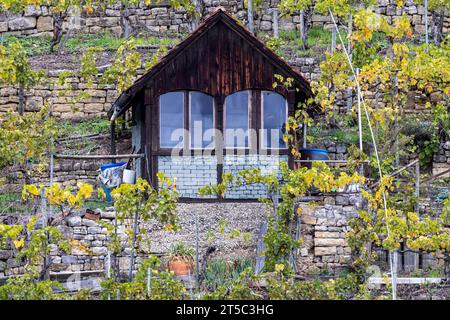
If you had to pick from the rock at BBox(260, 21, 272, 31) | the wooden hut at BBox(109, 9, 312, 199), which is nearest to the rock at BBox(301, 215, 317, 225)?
the wooden hut at BBox(109, 9, 312, 199)

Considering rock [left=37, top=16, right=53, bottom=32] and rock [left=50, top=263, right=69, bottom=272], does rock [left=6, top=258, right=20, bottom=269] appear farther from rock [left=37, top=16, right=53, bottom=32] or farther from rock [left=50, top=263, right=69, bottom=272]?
rock [left=37, top=16, right=53, bottom=32]

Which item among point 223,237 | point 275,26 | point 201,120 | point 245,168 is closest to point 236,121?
point 201,120

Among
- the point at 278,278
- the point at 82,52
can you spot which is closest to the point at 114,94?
the point at 82,52

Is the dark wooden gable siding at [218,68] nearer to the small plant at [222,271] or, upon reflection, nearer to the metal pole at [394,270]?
the small plant at [222,271]

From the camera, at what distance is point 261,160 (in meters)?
25.7

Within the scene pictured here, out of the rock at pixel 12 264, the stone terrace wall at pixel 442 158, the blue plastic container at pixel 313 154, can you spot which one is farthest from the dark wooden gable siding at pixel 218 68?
the stone terrace wall at pixel 442 158

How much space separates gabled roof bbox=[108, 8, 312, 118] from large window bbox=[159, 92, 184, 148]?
41cm

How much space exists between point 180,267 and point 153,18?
1109cm

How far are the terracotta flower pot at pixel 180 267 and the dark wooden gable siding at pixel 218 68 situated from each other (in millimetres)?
2870

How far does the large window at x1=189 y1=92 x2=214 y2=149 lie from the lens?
84.0 feet

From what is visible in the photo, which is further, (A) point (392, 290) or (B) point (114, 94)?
(B) point (114, 94)

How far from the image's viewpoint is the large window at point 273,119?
2580 centimetres
